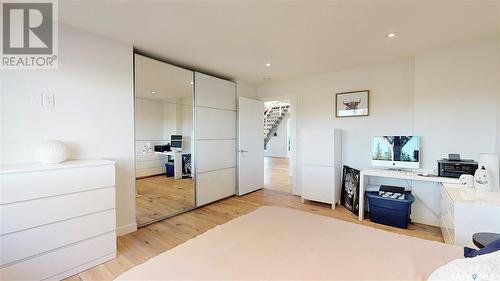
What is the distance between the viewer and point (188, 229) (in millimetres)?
2811

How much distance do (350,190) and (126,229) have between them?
3.25 metres

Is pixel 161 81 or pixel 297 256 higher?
pixel 161 81

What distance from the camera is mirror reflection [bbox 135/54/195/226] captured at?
112 inches

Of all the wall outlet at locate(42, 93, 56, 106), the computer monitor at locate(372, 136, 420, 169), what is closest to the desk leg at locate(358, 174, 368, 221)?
the computer monitor at locate(372, 136, 420, 169)

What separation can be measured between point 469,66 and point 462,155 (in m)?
1.09

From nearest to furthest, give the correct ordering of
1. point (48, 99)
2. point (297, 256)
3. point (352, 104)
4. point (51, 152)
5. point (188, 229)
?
point (297, 256)
point (51, 152)
point (48, 99)
point (188, 229)
point (352, 104)

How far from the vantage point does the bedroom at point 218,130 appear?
139 cm

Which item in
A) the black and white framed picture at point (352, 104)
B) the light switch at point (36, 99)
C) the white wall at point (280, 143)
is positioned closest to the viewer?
the light switch at point (36, 99)

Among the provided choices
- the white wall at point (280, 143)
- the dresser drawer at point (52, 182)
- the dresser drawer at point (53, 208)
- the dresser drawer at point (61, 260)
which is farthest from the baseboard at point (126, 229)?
the white wall at point (280, 143)

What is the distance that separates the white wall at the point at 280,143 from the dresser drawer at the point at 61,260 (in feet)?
30.2

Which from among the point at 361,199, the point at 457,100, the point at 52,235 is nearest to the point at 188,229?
the point at 52,235

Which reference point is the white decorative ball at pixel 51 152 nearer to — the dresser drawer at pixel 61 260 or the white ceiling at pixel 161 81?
the dresser drawer at pixel 61 260

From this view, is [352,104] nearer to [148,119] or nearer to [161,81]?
[161,81]

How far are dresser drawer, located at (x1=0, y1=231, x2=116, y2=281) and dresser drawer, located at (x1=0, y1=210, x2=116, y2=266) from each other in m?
0.05
